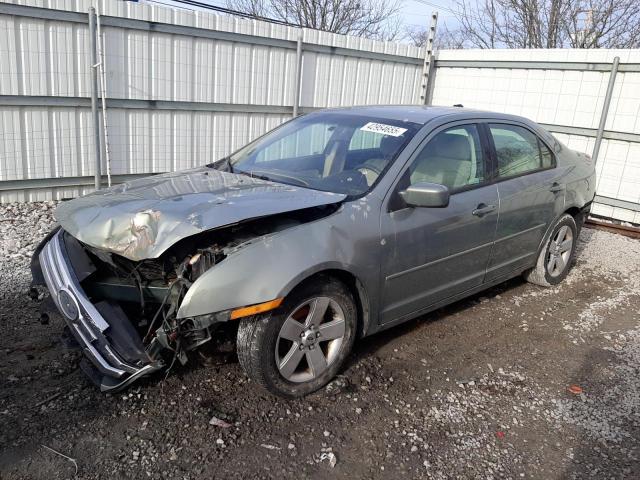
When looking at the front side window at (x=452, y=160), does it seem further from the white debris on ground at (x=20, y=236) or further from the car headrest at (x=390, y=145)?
the white debris on ground at (x=20, y=236)

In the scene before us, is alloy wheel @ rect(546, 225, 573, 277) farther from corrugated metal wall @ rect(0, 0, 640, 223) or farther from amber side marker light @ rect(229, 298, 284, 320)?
amber side marker light @ rect(229, 298, 284, 320)

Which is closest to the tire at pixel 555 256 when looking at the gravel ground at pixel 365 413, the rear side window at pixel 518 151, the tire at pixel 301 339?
the rear side window at pixel 518 151

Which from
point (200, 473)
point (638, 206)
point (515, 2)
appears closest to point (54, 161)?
point (200, 473)

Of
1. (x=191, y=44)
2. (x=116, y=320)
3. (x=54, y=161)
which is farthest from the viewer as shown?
(x=191, y=44)

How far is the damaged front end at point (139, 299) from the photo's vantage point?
2.87m

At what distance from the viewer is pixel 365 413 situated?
315cm

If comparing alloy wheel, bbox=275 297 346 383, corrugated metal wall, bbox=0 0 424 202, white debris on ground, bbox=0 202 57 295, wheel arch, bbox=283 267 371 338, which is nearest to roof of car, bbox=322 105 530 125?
wheel arch, bbox=283 267 371 338

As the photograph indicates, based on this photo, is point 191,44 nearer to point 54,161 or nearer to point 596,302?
point 54,161

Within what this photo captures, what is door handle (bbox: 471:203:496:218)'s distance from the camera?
4.00 metres

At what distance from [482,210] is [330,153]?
123 centimetres

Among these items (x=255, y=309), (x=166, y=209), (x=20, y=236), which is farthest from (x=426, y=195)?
(x=20, y=236)

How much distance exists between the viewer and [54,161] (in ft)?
21.8

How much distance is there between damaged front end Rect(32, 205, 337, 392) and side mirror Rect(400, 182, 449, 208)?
1.78 ft

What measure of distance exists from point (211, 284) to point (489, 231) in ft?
7.82
